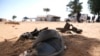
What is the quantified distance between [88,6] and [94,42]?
1173 inches

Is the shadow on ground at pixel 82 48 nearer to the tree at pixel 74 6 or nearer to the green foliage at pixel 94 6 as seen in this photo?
the green foliage at pixel 94 6

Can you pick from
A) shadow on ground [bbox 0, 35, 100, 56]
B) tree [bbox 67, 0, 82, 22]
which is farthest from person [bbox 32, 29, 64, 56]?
tree [bbox 67, 0, 82, 22]

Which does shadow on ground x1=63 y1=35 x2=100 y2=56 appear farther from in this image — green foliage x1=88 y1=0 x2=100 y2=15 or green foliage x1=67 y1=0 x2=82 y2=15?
green foliage x1=67 y1=0 x2=82 y2=15

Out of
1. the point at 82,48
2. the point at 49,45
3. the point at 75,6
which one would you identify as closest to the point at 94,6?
the point at 75,6

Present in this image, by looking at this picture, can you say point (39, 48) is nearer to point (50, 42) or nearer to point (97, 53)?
point (50, 42)

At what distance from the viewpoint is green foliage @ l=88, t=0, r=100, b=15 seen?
31125 mm

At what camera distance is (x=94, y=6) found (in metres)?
32.3

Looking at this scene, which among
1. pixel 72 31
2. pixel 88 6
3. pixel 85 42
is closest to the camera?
pixel 85 42

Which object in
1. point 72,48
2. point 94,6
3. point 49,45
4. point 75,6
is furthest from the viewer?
point 75,6

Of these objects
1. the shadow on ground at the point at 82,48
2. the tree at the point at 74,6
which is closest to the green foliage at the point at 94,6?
the tree at the point at 74,6

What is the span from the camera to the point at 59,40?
2811 mm

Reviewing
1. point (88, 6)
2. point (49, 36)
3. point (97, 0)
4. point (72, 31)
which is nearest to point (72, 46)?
point (49, 36)

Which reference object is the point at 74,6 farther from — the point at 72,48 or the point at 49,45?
the point at 49,45

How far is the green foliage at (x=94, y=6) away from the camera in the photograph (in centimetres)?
3112
